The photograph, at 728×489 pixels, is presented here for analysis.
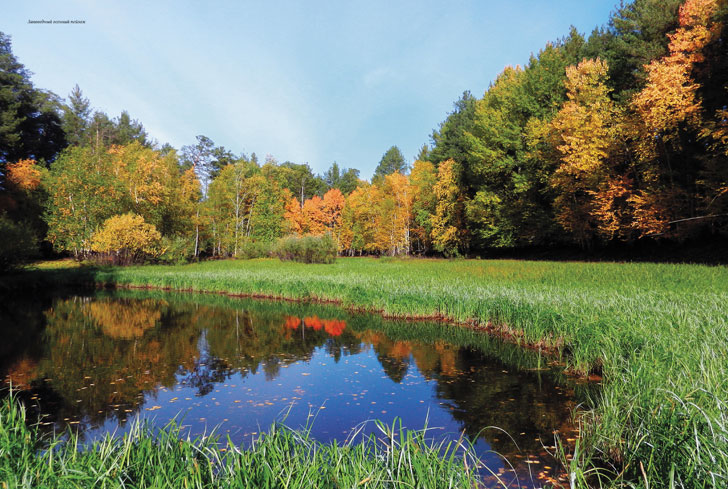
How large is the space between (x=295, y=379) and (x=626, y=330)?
655 centimetres

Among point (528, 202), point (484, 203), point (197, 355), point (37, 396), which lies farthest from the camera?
point (484, 203)

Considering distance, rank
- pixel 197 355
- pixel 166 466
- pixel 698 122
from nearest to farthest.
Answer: pixel 166 466 → pixel 197 355 → pixel 698 122

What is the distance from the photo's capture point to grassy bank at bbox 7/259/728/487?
326 cm

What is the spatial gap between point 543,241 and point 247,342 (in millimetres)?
29469

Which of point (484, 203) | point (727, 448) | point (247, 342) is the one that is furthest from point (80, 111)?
point (727, 448)

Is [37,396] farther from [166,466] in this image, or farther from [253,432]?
[166,466]

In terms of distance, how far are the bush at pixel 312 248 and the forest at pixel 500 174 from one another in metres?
7.57

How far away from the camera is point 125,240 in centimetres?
2916

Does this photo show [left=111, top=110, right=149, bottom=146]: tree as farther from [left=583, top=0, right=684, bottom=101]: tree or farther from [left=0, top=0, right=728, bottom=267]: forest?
[left=583, top=0, right=684, bottom=101]: tree

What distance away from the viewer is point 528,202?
3219 centimetres

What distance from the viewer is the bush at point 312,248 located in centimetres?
3366

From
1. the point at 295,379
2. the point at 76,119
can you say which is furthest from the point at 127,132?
the point at 295,379

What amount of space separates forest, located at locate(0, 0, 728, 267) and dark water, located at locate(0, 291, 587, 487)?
15320mm

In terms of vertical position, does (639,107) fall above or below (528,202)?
above
